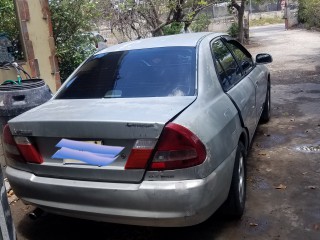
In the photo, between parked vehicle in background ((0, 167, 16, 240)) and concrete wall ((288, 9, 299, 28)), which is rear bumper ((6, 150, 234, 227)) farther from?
concrete wall ((288, 9, 299, 28))

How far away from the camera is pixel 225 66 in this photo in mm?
3926

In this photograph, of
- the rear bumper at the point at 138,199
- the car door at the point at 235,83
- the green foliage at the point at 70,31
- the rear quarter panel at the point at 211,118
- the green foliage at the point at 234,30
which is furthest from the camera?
the green foliage at the point at 234,30

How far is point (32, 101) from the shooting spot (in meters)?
4.61

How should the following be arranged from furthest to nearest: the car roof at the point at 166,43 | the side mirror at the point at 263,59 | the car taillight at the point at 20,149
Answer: the side mirror at the point at 263,59, the car roof at the point at 166,43, the car taillight at the point at 20,149

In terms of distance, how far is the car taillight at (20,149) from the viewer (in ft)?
9.61

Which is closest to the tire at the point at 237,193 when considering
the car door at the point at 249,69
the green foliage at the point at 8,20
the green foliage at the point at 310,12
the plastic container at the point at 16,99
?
the car door at the point at 249,69

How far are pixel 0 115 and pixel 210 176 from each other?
3.02 metres

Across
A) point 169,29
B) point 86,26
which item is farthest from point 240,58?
point 169,29

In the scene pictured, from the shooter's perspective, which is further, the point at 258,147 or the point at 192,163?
the point at 258,147

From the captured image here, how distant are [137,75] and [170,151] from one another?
1093mm

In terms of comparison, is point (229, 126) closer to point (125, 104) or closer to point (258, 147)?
point (125, 104)

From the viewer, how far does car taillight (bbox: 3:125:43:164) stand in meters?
2.93

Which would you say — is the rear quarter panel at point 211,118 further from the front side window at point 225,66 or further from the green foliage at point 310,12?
the green foliage at point 310,12

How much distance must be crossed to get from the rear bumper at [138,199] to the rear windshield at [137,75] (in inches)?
32.3
